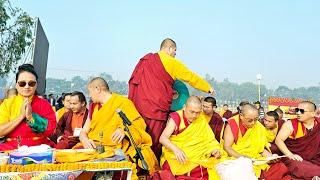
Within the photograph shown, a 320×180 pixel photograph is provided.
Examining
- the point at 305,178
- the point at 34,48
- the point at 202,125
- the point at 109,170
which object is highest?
the point at 34,48

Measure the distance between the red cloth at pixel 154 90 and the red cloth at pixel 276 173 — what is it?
1.58 m

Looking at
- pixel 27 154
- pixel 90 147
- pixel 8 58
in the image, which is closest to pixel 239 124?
pixel 90 147

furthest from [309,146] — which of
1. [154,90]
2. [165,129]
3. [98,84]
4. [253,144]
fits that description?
[98,84]

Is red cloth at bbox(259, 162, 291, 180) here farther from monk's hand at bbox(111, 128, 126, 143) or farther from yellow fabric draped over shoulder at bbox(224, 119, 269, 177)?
monk's hand at bbox(111, 128, 126, 143)

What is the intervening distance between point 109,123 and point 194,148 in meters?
1.14

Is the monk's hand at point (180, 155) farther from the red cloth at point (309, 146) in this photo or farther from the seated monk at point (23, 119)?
the red cloth at point (309, 146)

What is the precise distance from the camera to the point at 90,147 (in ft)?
14.8

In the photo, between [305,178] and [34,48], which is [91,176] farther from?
[34,48]

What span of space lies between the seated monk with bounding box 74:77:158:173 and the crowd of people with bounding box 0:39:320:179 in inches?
0.5

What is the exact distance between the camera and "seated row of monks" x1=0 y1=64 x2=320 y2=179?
14.0ft

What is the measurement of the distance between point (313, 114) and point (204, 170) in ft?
6.45

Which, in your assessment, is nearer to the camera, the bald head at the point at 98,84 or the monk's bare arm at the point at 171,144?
the monk's bare arm at the point at 171,144

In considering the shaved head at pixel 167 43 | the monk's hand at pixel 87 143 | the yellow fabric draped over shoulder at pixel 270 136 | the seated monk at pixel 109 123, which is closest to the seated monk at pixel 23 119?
the monk's hand at pixel 87 143

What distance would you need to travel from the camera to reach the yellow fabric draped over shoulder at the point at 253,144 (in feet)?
18.4
